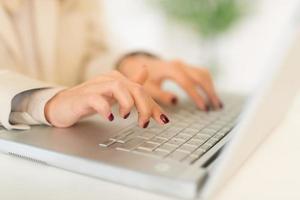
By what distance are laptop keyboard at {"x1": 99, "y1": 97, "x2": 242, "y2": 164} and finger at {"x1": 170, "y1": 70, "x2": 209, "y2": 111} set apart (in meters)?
0.05

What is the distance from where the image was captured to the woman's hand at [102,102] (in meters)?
0.55

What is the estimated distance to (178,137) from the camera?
1.85 feet

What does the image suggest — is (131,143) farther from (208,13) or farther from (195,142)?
(208,13)

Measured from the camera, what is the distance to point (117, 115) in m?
0.62

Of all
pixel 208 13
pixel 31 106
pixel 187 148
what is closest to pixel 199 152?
pixel 187 148

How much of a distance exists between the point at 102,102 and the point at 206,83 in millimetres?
311

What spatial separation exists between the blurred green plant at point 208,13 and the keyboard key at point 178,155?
0.85 meters

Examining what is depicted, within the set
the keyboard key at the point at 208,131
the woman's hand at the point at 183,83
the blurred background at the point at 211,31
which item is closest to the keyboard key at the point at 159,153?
the keyboard key at the point at 208,131

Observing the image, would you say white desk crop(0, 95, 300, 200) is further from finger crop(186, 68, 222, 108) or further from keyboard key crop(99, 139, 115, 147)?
finger crop(186, 68, 222, 108)

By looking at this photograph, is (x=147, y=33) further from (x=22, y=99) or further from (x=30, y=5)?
(x=22, y=99)

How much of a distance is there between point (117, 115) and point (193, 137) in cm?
11

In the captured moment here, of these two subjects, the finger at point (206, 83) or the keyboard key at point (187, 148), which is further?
the finger at point (206, 83)

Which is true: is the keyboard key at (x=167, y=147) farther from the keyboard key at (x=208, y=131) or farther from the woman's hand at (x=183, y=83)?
the woman's hand at (x=183, y=83)

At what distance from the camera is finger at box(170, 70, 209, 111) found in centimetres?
77
